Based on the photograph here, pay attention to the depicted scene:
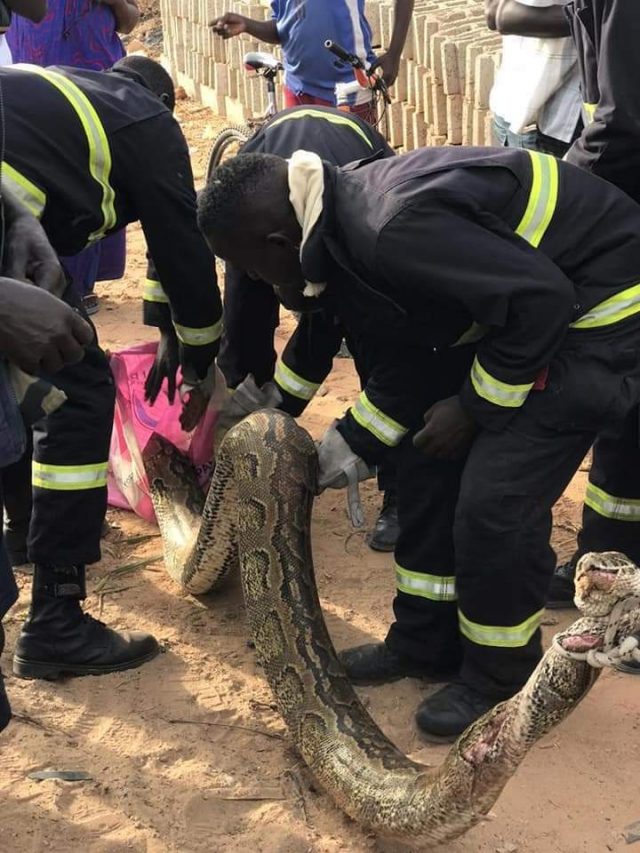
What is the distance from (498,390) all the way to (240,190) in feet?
3.51

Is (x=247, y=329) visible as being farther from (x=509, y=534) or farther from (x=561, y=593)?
(x=509, y=534)

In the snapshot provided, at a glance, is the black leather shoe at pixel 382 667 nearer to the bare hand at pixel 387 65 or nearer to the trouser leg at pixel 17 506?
the trouser leg at pixel 17 506

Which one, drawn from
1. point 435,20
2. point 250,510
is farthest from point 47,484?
point 435,20

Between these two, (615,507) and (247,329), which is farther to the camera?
(247,329)

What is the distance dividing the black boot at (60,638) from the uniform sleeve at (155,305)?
1185mm

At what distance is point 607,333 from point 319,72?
4.52 m

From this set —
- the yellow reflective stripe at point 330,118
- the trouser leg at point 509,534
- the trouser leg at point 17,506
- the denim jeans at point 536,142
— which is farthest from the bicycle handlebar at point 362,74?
the trouser leg at point 509,534

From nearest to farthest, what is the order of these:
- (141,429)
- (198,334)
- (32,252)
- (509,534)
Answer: (32,252) < (509,534) < (198,334) < (141,429)

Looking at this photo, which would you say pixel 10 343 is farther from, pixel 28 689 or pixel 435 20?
pixel 435 20

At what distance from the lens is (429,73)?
9422mm

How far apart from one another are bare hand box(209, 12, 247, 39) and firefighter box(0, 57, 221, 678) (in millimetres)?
3986

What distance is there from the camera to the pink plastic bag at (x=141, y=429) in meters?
5.45

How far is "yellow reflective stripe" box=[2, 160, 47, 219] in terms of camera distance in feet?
12.9

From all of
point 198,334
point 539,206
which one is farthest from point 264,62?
point 539,206
